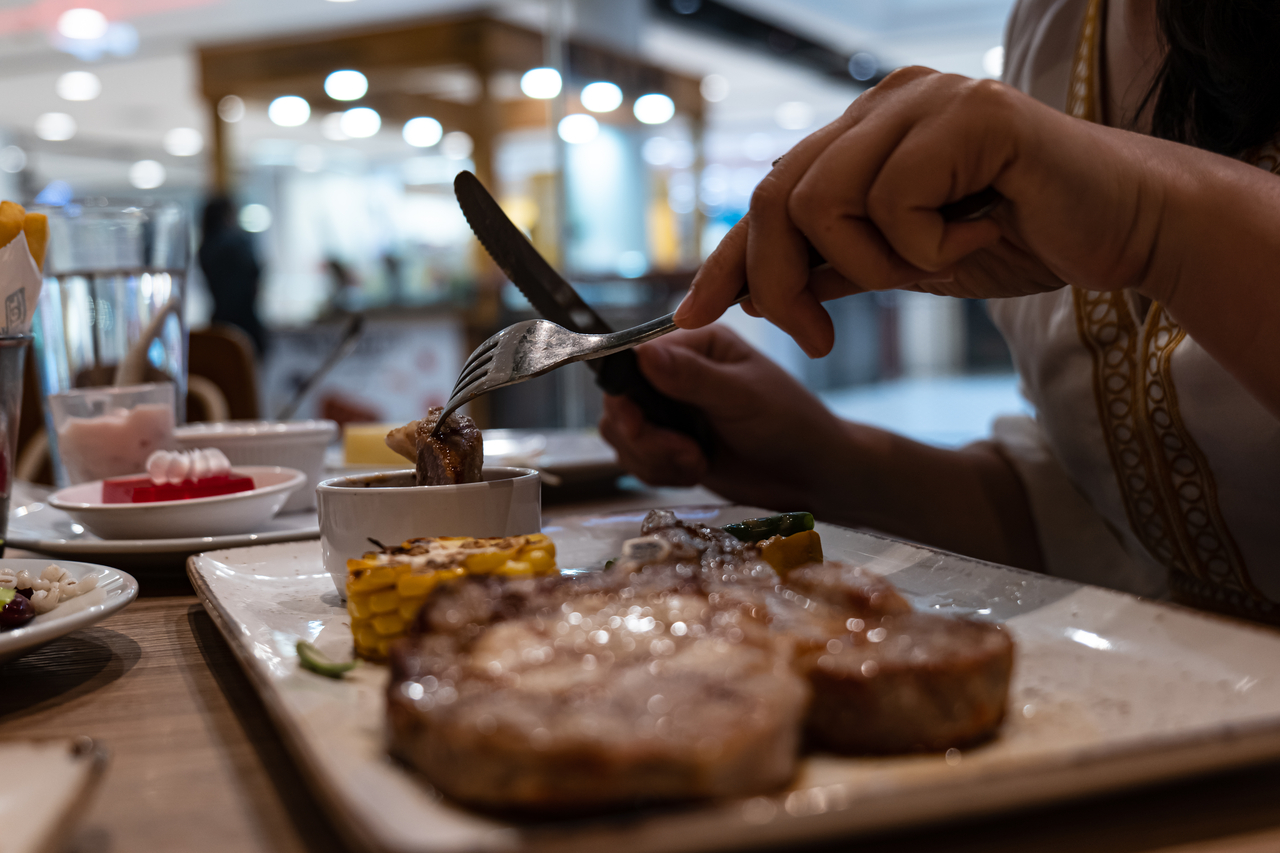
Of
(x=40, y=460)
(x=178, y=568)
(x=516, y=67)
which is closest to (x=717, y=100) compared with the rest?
(x=516, y=67)

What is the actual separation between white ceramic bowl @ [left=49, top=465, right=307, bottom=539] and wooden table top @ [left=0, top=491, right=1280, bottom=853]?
0.28 metres

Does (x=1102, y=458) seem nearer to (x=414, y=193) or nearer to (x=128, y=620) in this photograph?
(x=128, y=620)

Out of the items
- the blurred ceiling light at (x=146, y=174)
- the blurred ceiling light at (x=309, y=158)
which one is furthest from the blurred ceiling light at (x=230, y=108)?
the blurred ceiling light at (x=146, y=174)

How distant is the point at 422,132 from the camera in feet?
23.6

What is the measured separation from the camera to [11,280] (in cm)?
87

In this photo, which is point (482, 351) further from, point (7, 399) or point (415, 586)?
point (7, 399)

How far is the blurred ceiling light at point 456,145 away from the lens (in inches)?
269

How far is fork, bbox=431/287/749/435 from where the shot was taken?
76cm

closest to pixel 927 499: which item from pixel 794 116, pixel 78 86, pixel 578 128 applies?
pixel 578 128

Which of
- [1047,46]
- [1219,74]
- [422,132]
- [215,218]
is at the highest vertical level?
[422,132]

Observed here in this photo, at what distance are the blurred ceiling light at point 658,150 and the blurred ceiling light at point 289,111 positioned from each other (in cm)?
285

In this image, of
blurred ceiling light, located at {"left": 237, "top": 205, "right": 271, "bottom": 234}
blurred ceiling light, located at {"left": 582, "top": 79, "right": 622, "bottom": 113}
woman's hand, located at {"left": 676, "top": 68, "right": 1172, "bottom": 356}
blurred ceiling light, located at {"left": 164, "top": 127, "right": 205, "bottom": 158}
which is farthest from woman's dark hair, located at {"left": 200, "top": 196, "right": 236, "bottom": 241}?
blurred ceiling light, located at {"left": 164, "top": 127, "right": 205, "bottom": 158}

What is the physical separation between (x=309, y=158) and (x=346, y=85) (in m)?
1.16

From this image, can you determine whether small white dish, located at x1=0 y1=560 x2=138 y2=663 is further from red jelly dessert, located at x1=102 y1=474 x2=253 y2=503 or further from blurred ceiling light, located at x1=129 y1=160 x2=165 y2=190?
blurred ceiling light, located at x1=129 y1=160 x2=165 y2=190
